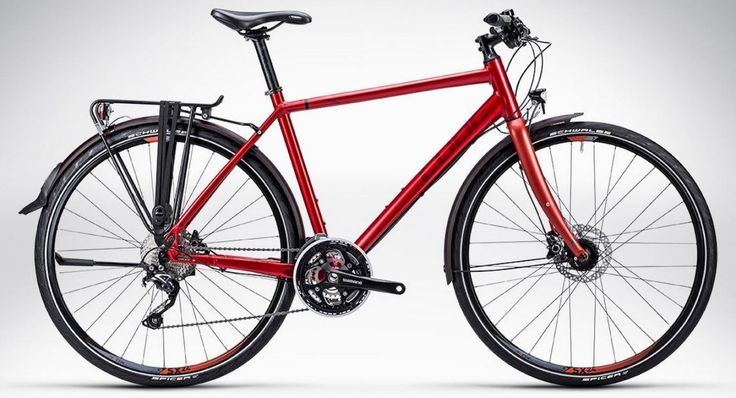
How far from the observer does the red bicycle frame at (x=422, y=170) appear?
6008 millimetres

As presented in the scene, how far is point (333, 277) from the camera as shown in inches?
239

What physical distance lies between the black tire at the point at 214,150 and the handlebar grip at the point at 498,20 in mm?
1478

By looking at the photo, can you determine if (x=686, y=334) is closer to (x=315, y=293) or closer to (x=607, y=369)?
(x=607, y=369)

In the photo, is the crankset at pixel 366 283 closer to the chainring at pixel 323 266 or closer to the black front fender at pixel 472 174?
the chainring at pixel 323 266

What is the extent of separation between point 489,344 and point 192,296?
2.20 metres

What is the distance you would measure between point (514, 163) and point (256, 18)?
1682 mm

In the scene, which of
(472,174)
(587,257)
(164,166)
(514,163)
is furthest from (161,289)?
(587,257)

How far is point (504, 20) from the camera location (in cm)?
594

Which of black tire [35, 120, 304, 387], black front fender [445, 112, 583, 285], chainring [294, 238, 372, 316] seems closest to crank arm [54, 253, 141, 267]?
black tire [35, 120, 304, 387]

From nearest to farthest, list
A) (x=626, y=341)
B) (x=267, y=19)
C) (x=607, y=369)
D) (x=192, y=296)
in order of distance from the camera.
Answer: (x=267, y=19), (x=607, y=369), (x=626, y=341), (x=192, y=296)

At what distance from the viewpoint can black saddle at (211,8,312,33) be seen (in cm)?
586

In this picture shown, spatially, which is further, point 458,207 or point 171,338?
point 171,338

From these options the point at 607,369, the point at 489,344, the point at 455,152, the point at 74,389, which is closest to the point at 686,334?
the point at 607,369

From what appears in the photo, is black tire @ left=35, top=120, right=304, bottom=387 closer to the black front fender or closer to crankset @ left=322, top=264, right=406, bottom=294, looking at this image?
crankset @ left=322, top=264, right=406, bottom=294
